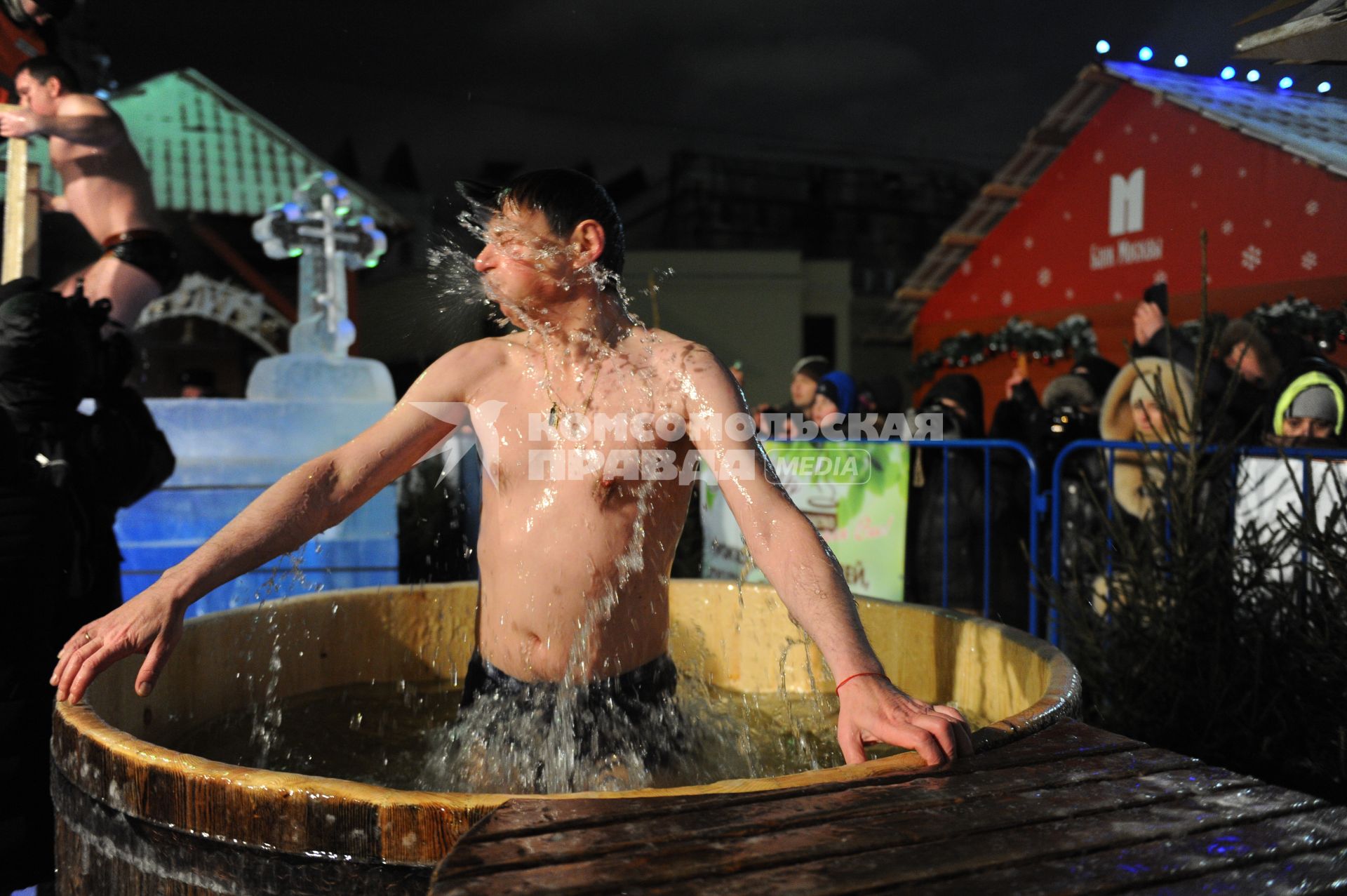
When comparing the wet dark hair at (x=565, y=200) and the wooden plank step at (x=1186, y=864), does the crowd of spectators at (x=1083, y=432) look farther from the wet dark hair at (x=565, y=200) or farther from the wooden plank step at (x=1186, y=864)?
the wooden plank step at (x=1186, y=864)

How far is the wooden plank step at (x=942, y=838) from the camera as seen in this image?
96cm

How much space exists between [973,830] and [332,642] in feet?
6.68

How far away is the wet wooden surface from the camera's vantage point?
3.15 ft

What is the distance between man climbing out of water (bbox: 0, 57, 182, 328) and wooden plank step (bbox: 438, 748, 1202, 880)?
134 inches

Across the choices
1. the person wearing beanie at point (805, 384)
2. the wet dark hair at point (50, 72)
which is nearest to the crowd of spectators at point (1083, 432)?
the person wearing beanie at point (805, 384)

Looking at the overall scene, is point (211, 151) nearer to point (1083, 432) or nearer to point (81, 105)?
point (81, 105)

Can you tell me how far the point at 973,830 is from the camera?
1.08m

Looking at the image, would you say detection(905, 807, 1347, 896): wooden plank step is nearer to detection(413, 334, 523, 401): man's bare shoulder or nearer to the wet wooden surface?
the wet wooden surface

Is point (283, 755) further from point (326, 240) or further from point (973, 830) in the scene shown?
point (326, 240)

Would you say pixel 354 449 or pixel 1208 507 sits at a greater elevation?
pixel 354 449

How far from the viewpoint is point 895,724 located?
130 centimetres

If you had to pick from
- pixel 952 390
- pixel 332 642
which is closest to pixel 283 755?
pixel 332 642

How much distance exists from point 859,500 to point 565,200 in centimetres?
314

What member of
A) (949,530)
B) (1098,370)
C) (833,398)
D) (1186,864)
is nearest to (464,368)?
(1186,864)
